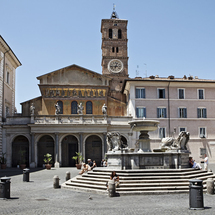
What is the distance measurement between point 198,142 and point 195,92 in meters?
6.23

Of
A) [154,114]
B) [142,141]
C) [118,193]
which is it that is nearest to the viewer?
[118,193]

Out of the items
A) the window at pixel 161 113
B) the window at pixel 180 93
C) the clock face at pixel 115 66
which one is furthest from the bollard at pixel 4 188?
the clock face at pixel 115 66

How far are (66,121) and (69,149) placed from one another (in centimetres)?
407

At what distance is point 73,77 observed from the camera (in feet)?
141

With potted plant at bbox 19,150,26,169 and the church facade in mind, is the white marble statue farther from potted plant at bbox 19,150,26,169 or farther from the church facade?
potted plant at bbox 19,150,26,169

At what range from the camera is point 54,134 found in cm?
3881

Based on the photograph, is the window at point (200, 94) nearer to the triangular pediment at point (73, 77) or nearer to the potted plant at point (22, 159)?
the triangular pediment at point (73, 77)

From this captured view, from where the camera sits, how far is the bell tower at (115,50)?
58938 mm

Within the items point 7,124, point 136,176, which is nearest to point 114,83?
point 7,124

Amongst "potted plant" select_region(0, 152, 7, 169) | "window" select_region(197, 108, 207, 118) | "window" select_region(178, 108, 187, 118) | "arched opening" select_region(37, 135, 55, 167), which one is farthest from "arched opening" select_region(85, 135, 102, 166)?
"window" select_region(197, 108, 207, 118)

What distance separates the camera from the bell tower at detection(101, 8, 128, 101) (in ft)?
193

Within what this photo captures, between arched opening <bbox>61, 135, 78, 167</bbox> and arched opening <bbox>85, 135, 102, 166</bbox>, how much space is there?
146 cm

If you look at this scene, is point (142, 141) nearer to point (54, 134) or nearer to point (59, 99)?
point (54, 134)

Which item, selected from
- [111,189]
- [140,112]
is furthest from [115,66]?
[111,189]
